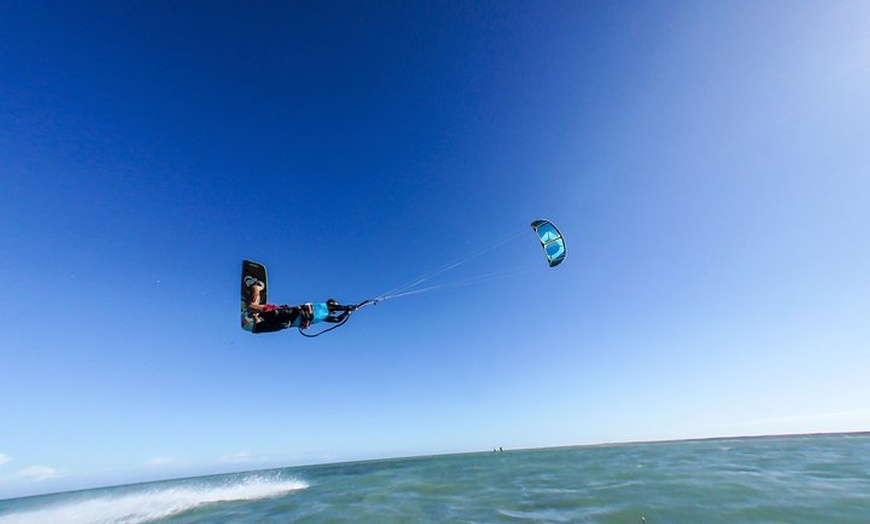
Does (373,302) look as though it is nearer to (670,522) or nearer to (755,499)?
(670,522)

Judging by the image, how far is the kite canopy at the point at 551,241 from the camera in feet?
44.8

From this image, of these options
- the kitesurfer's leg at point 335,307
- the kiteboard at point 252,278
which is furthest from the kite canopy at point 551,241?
the kiteboard at point 252,278

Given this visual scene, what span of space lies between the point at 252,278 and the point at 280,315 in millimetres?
1975

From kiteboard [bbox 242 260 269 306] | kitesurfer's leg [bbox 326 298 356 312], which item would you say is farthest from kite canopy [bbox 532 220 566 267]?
kiteboard [bbox 242 260 269 306]

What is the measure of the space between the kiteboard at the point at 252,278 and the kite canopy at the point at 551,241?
9.73 meters

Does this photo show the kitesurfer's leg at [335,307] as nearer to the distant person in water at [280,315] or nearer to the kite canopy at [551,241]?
the distant person in water at [280,315]

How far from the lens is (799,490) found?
11.4m

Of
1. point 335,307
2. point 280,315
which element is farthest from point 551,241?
point 280,315

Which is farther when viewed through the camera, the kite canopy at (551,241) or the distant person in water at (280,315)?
the kite canopy at (551,241)

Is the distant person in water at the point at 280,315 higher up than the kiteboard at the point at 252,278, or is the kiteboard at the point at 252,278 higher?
the kiteboard at the point at 252,278

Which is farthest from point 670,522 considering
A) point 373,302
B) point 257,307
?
point 257,307

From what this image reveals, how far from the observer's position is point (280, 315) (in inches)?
346

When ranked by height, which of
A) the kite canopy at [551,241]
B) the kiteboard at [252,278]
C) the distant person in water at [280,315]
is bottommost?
the distant person in water at [280,315]

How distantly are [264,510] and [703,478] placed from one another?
18.7 meters
